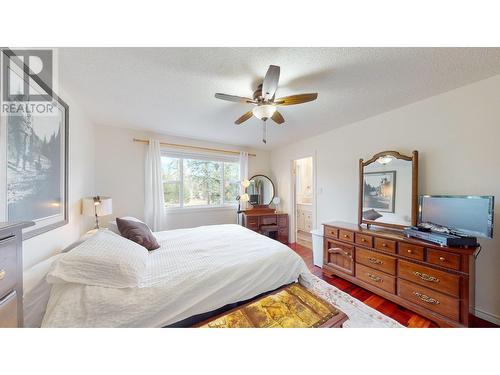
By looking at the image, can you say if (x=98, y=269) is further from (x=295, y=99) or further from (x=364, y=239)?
(x=364, y=239)

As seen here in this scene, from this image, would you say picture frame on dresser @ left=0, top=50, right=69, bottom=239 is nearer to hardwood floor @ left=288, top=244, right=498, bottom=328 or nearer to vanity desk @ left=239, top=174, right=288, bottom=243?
vanity desk @ left=239, top=174, right=288, bottom=243

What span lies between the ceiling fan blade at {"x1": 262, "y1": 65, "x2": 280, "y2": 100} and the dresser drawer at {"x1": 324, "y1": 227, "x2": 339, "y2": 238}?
1.94m

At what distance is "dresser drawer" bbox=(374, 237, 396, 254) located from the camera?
5.85 ft

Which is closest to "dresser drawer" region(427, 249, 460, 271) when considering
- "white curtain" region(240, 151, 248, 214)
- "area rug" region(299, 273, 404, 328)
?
"area rug" region(299, 273, 404, 328)

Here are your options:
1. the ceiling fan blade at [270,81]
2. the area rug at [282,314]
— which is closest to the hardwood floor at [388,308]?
the area rug at [282,314]

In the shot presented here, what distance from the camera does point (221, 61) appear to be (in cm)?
128

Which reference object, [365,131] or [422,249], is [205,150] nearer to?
[365,131]

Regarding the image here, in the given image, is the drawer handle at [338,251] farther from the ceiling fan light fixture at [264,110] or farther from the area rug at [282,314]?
the ceiling fan light fixture at [264,110]

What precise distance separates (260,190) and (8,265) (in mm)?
3748

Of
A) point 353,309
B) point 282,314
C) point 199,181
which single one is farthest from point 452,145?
point 199,181

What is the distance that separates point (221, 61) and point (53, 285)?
182cm

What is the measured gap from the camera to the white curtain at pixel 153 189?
2961 mm
